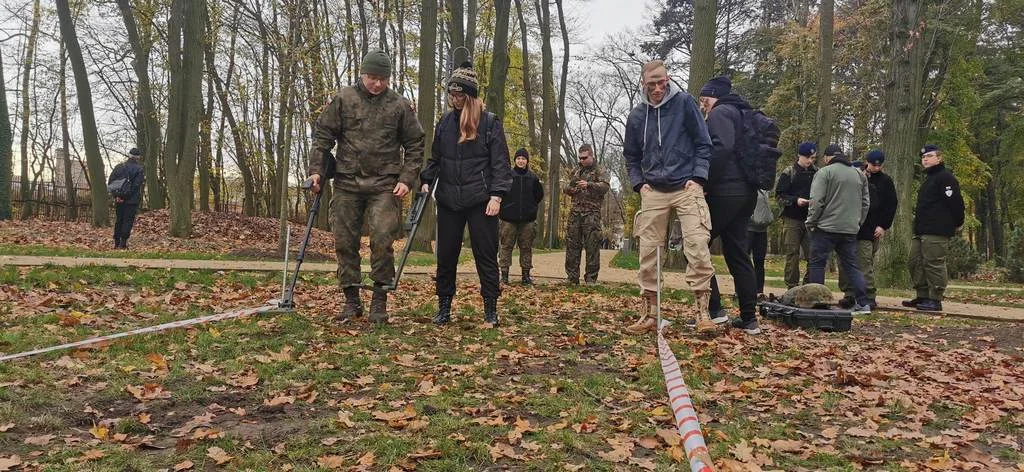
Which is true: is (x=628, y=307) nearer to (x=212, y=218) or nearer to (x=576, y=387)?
(x=576, y=387)

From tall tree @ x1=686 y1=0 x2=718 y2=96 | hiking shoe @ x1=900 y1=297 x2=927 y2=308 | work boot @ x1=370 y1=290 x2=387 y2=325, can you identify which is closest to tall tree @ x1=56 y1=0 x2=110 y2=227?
tall tree @ x1=686 y1=0 x2=718 y2=96

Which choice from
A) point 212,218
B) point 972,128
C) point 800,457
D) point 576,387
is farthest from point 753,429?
point 972,128

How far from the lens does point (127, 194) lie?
Answer: 1345 centimetres

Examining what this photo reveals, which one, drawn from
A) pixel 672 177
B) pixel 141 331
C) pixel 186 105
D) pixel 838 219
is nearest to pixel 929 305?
pixel 838 219

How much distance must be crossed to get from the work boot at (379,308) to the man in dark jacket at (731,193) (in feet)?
9.06

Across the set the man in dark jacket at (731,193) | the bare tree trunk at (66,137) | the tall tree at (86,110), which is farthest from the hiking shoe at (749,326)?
the bare tree trunk at (66,137)

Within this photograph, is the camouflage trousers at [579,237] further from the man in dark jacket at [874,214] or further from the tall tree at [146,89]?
the tall tree at [146,89]

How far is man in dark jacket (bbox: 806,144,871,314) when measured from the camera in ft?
25.1

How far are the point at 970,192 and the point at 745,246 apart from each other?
29244 mm

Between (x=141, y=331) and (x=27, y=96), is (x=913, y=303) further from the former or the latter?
(x=27, y=96)

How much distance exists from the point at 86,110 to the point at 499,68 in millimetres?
11028

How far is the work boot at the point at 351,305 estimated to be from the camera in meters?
5.96

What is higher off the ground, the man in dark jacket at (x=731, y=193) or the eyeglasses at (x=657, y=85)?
the eyeglasses at (x=657, y=85)

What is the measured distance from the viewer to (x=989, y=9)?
944 inches
